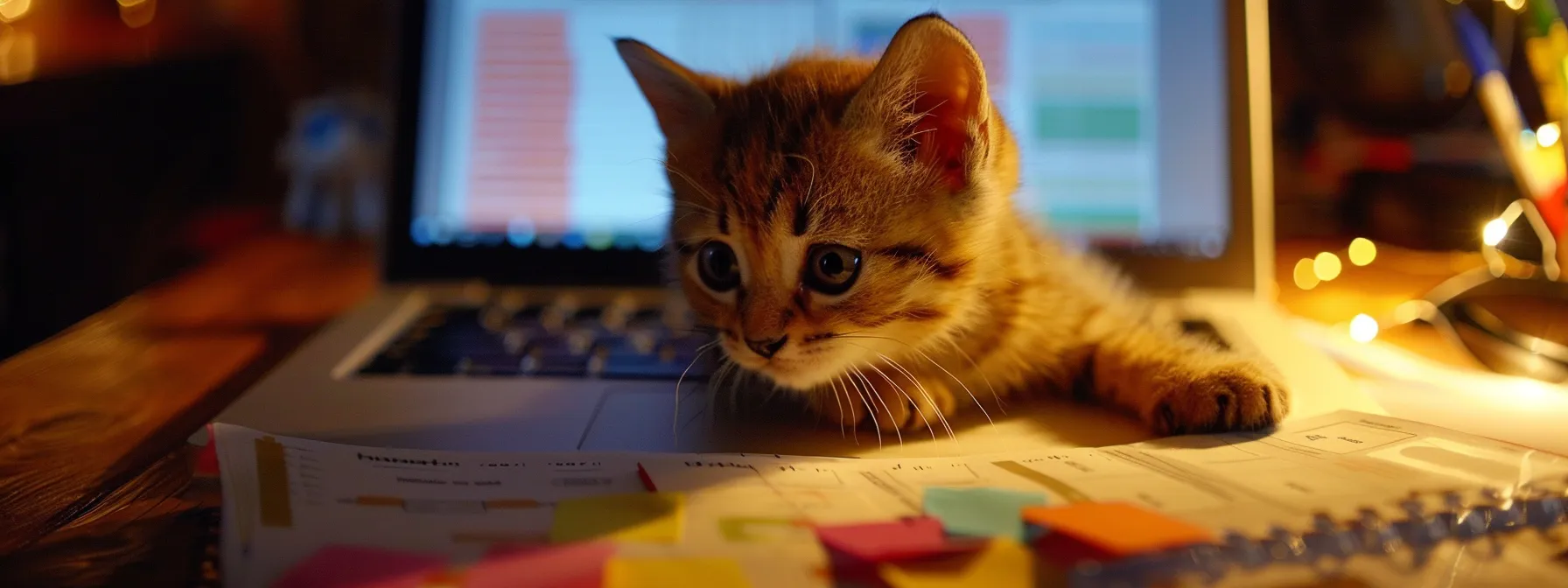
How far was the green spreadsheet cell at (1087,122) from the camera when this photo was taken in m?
1.02

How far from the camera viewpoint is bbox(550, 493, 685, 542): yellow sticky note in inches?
15.8

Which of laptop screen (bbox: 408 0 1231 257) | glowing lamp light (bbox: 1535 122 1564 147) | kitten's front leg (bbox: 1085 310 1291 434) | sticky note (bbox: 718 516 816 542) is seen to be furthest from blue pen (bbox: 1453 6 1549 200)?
sticky note (bbox: 718 516 816 542)

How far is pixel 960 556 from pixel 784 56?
2.23ft

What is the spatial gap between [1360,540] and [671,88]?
0.64m

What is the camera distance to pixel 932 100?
667 mm

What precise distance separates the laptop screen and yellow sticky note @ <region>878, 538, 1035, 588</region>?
0.73 m

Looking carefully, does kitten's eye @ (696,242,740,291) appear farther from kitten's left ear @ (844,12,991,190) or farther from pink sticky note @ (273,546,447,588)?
pink sticky note @ (273,546,447,588)

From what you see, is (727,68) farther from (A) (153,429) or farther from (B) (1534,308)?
(B) (1534,308)

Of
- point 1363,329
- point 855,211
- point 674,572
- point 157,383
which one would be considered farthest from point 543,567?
point 1363,329

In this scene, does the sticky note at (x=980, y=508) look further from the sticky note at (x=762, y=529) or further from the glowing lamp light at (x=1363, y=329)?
the glowing lamp light at (x=1363, y=329)

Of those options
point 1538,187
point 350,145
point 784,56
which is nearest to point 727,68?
point 784,56

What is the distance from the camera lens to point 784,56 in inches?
35.9

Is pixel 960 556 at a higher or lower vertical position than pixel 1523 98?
lower

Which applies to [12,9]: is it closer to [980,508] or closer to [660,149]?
[660,149]
